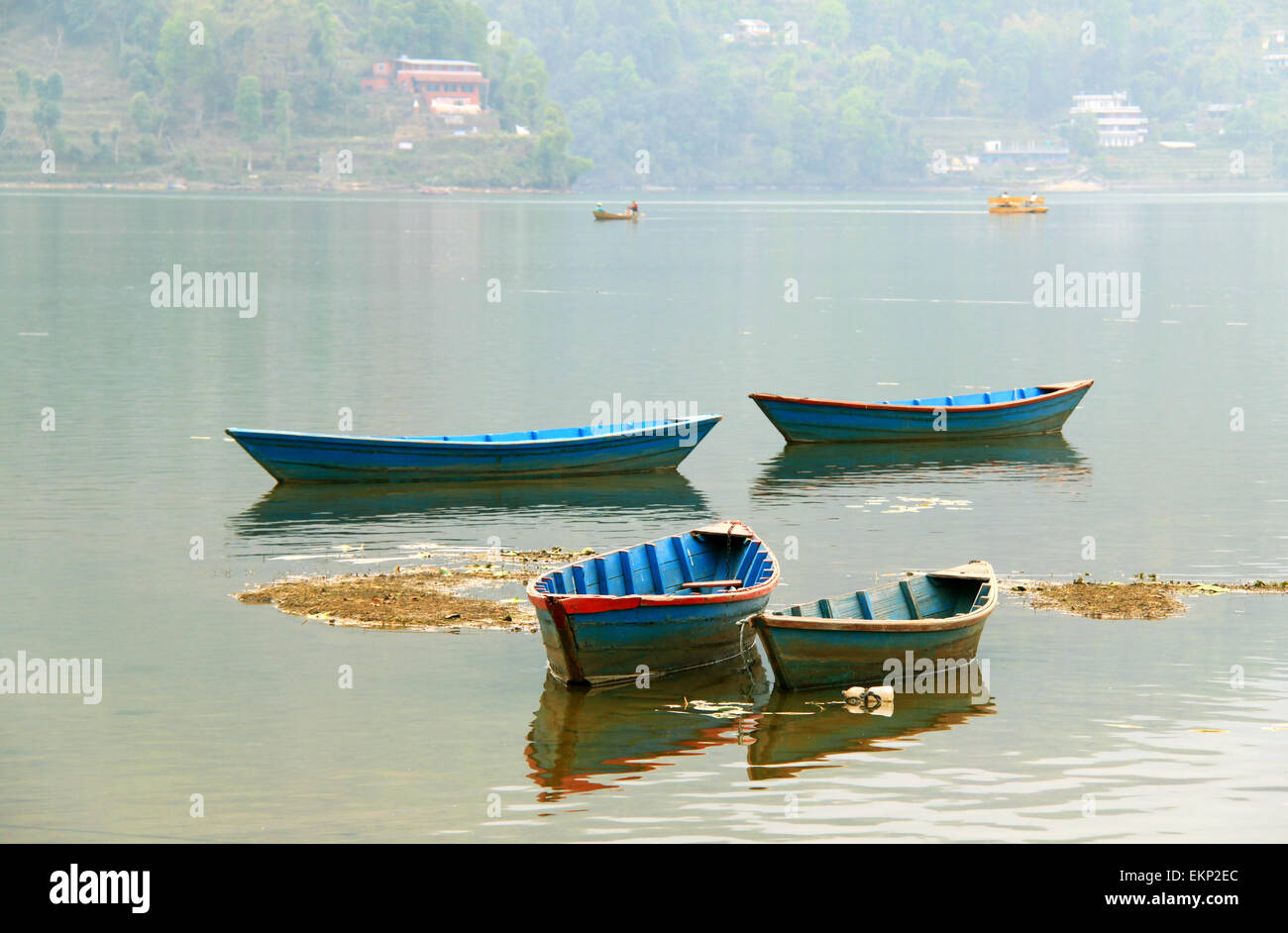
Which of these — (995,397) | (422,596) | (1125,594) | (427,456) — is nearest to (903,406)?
(995,397)

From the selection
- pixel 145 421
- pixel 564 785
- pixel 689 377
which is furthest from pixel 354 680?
pixel 689 377

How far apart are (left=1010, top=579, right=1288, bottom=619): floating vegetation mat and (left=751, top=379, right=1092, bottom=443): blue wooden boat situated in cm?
1566

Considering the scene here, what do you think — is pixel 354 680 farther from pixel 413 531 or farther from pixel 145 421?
pixel 145 421

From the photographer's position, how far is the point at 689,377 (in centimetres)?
6612

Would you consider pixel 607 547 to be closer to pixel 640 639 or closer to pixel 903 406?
pixel 640 639

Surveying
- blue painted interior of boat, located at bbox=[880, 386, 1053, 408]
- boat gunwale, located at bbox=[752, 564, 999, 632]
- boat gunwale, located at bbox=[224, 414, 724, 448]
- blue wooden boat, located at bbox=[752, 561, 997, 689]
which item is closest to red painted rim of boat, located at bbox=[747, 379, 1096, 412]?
blue painted interior of boat, located at bbox=[880, 386, 1053, 408]

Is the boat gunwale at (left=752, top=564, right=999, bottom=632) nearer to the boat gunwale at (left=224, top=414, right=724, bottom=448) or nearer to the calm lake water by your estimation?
the calm lake water

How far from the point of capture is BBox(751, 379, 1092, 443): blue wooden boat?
47281mm

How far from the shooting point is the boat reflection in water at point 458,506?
3644cm

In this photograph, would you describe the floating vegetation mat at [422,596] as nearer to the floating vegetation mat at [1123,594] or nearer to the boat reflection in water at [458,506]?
the boat reflection in water at [458,506]

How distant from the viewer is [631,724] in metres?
23.7

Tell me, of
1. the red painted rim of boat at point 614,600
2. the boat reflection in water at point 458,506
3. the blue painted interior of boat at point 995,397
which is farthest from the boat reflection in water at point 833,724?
the blue painted interior of boat at point 995,397

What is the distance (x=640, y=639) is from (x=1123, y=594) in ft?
34.2

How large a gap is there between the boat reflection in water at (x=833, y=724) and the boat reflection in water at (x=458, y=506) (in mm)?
11753
